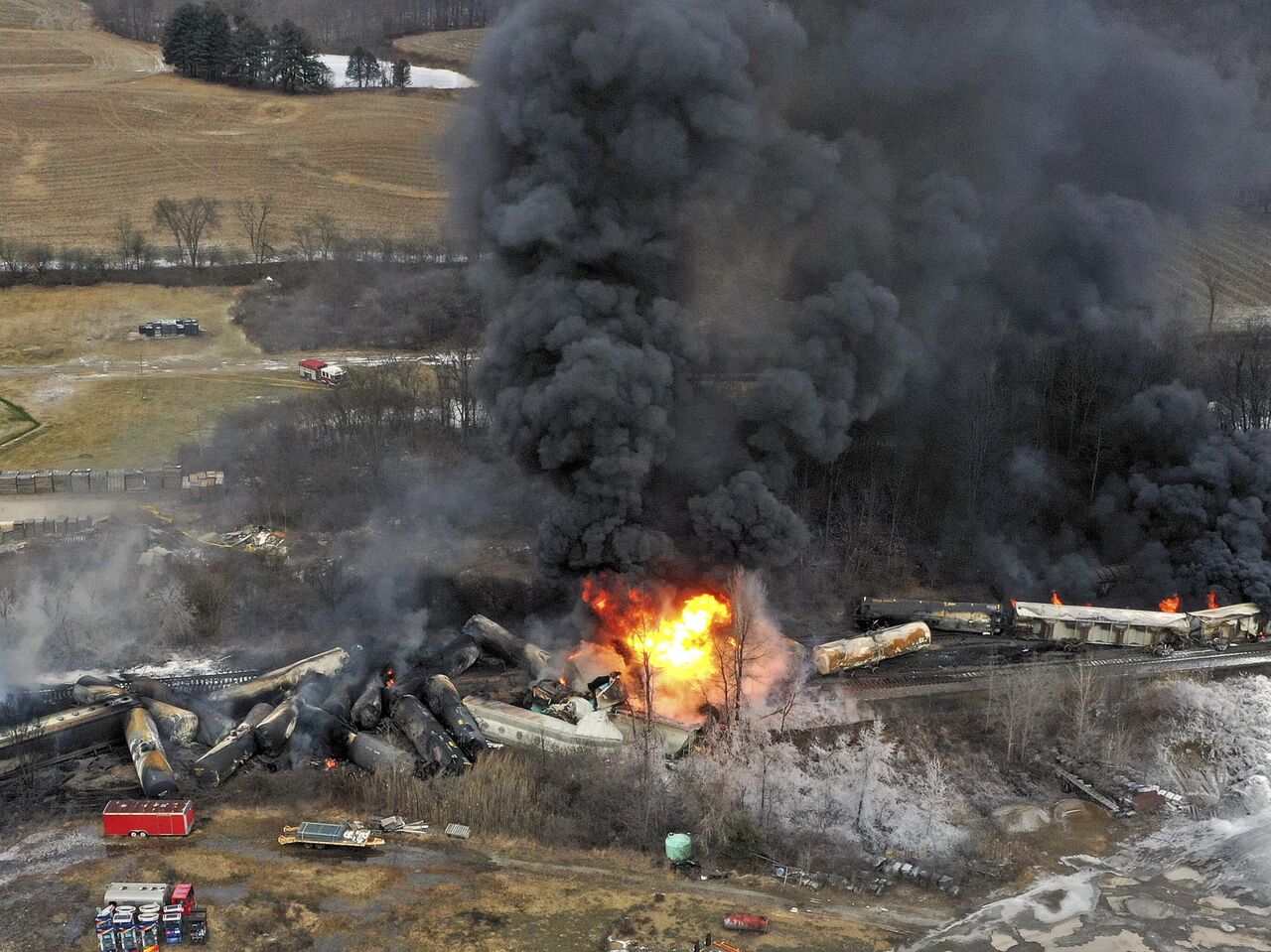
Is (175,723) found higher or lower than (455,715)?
lower

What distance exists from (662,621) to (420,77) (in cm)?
9111

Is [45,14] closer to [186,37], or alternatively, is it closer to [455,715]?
[186,37]

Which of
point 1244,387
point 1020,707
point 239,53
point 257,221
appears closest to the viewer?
point 1020,707

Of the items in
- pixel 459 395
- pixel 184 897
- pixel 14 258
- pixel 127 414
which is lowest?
pixel 184 897

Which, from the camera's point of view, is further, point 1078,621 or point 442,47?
point 442,47

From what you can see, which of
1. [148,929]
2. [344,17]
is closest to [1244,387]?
[148,929]

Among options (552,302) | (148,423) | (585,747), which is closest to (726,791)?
(585,747)

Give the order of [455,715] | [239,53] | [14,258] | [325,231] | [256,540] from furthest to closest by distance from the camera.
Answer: [239,53] < [325,231] < [14,258] < [256,540] < [455,715]

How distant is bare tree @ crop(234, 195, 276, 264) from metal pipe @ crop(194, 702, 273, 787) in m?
57.2

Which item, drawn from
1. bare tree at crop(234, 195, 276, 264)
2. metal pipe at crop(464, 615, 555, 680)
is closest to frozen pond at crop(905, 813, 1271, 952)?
metal pipe at crop(464, 615, 555, 680)

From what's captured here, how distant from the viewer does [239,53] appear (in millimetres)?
111938

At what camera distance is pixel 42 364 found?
74.1 m

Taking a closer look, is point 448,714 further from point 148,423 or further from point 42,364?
point 42,364

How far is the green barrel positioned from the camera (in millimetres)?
34344
